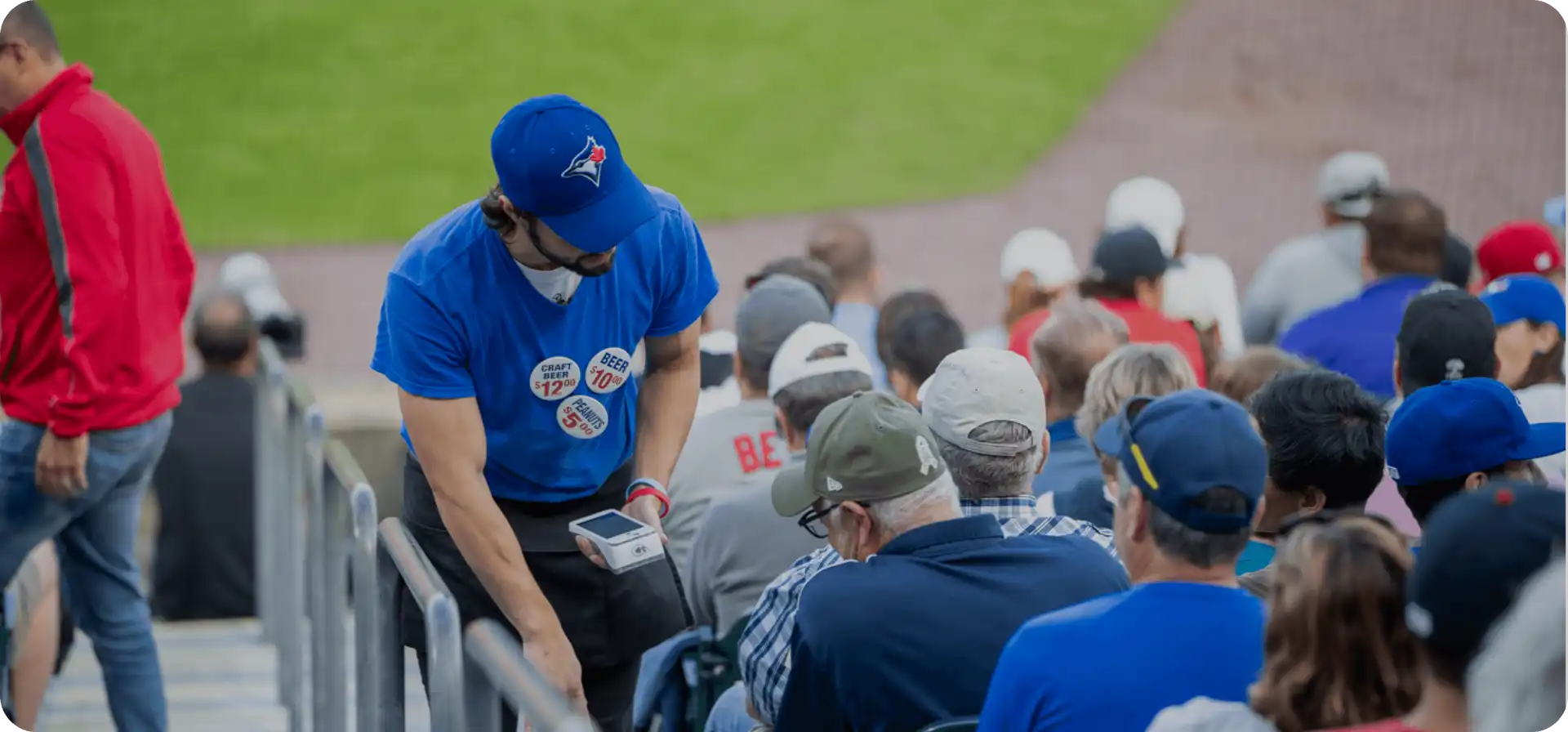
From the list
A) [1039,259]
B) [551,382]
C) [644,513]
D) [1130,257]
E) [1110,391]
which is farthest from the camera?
[1039,259]

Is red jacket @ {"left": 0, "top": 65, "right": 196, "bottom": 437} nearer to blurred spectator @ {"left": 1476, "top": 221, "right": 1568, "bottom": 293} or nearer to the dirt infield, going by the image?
blurred spectator @ {"left": 1476, "top": 221, "right": 1568, "bottom": 293}

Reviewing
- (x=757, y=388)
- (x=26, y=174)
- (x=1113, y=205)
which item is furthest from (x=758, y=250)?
(x=26, y=174)

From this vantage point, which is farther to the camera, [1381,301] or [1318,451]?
[1381,301]

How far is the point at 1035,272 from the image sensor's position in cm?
536

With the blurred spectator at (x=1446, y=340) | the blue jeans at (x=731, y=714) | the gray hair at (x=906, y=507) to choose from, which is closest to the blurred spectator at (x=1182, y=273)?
the blurred spectator at (x=1446, y=340)

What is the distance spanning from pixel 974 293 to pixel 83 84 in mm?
11149

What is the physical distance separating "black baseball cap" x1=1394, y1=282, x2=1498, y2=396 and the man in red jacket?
8.74ft

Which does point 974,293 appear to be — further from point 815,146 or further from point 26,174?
point 26,174

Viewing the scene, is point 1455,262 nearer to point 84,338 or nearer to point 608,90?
point 84,338

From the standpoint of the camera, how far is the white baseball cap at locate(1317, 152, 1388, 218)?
5.43m

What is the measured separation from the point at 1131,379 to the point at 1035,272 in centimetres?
202

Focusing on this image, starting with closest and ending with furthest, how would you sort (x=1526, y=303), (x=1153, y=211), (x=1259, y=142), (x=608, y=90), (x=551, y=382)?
(x=551, y=382)
(x=1526, y=303)
(x=1153, y=211)
(x=1259, y=142)
(x=608, y=90)

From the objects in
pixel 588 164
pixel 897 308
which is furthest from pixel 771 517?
pixel 897 308

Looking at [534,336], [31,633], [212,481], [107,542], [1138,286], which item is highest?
[534,336]
